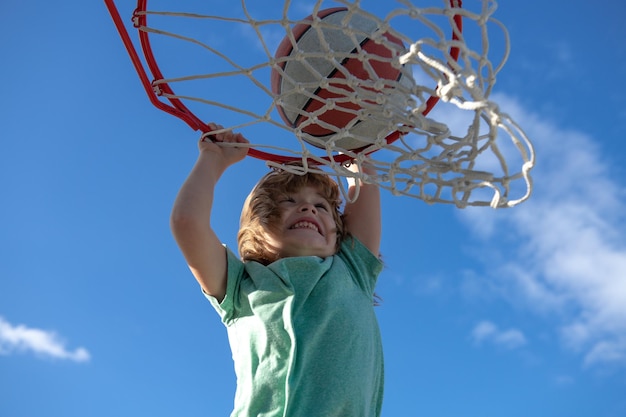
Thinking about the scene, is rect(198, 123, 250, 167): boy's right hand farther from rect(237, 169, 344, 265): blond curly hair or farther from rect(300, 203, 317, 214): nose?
rect(300, 203, 317, 214): nose

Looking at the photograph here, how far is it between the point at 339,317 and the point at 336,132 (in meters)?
0.64

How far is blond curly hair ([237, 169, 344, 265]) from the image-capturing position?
2.99 meters

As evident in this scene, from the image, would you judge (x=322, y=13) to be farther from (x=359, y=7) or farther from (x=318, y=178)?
(x=318, y=178)

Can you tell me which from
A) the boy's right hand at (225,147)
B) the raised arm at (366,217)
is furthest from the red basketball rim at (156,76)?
the raised arm at (366,217)

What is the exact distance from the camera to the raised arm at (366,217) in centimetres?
316

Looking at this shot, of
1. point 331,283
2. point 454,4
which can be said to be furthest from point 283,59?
point 331,283

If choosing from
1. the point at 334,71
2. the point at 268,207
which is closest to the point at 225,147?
the point at 268,207

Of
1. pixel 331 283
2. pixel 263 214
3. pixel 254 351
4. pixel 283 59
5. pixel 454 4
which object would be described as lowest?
pixel 254 351

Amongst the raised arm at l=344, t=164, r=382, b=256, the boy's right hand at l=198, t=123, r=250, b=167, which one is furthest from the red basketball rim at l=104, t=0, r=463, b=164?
the raised arm at l=344, t=164, r=382, b=256

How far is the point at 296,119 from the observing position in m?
2.88

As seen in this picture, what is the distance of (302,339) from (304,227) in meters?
0.51

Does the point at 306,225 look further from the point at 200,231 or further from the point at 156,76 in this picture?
the point at 156,76

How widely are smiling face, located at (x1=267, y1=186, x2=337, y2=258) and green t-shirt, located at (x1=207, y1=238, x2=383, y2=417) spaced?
75mm

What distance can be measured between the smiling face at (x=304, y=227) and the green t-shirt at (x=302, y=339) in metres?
0.07
